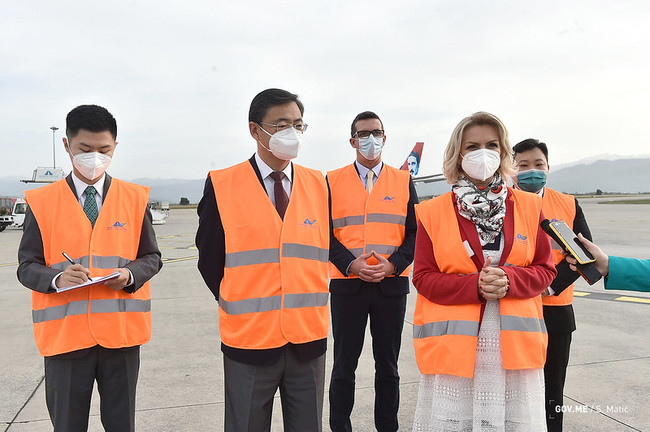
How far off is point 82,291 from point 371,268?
182 centimetres

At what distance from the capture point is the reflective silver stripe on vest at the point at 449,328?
2238mm

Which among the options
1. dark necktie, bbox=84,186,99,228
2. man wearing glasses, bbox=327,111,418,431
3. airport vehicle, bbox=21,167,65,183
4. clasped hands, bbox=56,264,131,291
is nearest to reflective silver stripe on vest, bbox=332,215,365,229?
man wearing glasses, bbox=327,111,418,431

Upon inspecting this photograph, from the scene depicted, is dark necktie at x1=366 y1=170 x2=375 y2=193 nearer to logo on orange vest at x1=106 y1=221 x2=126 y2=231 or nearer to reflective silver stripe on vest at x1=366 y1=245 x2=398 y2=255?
reflective silver stripe on vest at x1=366 y1=245 x2=398 y2=255

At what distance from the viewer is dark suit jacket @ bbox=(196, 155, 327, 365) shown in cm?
220

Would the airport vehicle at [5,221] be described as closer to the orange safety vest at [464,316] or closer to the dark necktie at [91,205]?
the dark necktie at [91,205]

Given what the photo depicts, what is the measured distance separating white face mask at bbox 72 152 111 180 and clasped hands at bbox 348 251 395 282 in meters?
1.75

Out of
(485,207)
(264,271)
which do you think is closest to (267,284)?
(264,271)

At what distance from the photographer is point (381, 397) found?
3.39 metres

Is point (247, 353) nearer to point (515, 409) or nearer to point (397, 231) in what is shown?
point (515, 409)

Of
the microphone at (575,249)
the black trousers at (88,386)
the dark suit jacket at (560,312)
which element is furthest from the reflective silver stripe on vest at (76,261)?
the dark suit jacket at (560,312)

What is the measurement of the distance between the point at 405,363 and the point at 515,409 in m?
2.72

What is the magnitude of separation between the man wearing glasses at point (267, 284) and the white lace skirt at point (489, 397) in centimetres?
61

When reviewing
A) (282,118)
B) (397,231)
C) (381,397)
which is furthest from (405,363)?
(282,118)

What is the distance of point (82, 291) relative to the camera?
2547 millimetres
